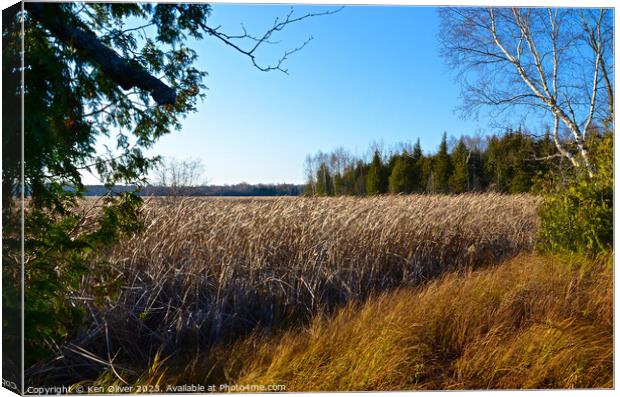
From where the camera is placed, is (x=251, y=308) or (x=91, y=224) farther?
(x=251, y=308)

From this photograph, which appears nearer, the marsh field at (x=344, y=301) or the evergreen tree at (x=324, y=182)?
the marsh field at (x=344, y=301)

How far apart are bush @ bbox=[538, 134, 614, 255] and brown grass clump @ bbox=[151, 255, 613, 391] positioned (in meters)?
0.25

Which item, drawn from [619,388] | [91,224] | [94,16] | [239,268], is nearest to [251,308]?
[239,268]

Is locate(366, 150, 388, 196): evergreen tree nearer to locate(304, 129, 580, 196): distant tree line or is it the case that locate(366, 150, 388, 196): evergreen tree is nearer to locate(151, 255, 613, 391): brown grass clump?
locate(304, 129, 580, 196): distant tree line

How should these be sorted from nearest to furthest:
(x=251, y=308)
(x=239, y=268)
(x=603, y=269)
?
(x=603, y=269), (x=251, y=308), (x=239, y=268)

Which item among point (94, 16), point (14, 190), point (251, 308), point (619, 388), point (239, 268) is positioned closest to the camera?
point (14, 190)

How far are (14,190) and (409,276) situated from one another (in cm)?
282

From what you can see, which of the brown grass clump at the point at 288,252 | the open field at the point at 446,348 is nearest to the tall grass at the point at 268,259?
the brown grass clump at the point at 288,252

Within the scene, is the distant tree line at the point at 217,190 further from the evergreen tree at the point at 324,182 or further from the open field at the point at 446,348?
the open field at the point at 446,348

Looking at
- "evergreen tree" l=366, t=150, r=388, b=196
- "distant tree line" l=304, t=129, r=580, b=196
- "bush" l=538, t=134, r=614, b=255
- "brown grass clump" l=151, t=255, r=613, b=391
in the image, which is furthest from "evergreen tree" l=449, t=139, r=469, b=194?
"brown grass clump" l=151, t=255, r=613, b=391

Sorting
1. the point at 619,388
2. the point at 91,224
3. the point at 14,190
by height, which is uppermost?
the point at 14,190

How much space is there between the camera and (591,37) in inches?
112

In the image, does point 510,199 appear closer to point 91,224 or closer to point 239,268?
point 239,268

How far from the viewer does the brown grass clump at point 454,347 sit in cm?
254
